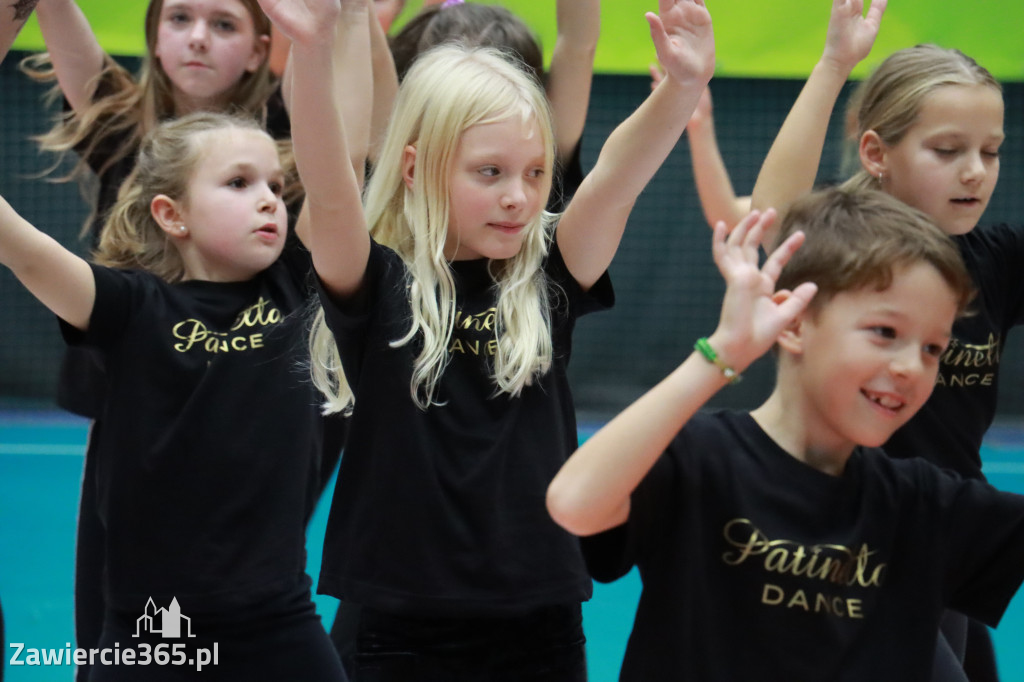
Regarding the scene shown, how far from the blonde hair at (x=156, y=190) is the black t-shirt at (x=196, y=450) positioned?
0.16 metres

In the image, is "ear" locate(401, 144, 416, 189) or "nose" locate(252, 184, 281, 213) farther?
"nose" locate(252, 184, 281, 213)

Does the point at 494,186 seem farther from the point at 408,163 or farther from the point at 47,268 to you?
the point at 47,268

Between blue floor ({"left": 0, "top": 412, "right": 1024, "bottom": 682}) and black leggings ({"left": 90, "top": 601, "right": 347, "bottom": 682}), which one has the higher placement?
blue floor ({"left": 0, "top": 412, "right": 1024, "bottom": 682})

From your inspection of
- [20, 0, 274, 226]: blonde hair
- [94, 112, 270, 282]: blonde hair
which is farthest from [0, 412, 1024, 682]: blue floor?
[20, 0, 274, 226]: blonde hair

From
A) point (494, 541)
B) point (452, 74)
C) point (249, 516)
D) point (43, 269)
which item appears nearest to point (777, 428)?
point (494, 541)

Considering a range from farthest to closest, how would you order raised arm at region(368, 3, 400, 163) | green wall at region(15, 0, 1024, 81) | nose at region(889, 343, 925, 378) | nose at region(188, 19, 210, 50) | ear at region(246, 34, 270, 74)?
green wall at region(15, 0, 1024, 81), ear at region(246, 34, 270, 74), nose at region(188, 19, 210, 50), raised arm at region(368, 3, 400, 163), nose at region(889, 343, 925, 378)

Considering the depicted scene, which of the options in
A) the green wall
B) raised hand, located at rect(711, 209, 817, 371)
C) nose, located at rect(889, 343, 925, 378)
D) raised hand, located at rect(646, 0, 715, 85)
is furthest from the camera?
the green wall

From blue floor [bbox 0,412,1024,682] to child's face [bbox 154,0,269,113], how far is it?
1559 millimetres

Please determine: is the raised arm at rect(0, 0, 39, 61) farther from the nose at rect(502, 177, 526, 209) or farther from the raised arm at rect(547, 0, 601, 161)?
the raised arm at rect(547, 0, 601, 161)

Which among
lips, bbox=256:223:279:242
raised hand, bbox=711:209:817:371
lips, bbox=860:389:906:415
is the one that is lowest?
lips, bbox=860:389:906:415

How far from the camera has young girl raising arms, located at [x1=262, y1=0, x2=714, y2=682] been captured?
5.98ft

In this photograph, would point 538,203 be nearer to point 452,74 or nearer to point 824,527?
point 452,74

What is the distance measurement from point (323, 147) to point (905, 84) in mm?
1170

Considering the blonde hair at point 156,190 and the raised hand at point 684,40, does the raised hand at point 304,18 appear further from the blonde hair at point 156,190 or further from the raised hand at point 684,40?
the blonde hair at point 156,190
